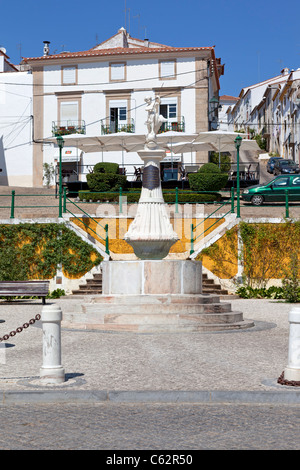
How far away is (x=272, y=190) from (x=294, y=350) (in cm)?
2072

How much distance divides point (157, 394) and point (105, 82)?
127 feet

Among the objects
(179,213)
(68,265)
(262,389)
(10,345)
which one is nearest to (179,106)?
(179,213)

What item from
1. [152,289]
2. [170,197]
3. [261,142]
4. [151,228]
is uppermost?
[261,142]

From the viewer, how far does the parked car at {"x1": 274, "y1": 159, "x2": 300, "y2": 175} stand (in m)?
46.0

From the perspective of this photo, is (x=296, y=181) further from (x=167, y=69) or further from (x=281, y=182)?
(x=167, y=69)

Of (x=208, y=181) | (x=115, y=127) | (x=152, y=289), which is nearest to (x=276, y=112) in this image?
(x=115, y=127)

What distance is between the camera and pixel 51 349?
732 cm

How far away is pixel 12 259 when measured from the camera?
21.2 metres

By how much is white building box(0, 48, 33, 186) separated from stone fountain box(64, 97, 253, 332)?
99.2ft

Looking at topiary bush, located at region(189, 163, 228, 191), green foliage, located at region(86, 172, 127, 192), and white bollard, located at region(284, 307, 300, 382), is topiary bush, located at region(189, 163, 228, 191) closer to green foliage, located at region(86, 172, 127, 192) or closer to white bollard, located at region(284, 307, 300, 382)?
green foliage, located at region(86, 172, 127, 192)

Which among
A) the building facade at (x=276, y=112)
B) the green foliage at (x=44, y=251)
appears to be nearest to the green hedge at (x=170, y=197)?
the green foliage at (x=44, y=251)

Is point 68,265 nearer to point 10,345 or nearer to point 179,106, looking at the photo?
point 10,345

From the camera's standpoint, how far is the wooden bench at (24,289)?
58.9 ft

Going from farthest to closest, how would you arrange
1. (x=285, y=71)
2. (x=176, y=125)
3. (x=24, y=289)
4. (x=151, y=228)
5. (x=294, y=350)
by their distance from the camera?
(x=285, y=71) < (x=176, y=125) < (x=24, y=289) < (x=151, y=228) < (x=294, y=350)
